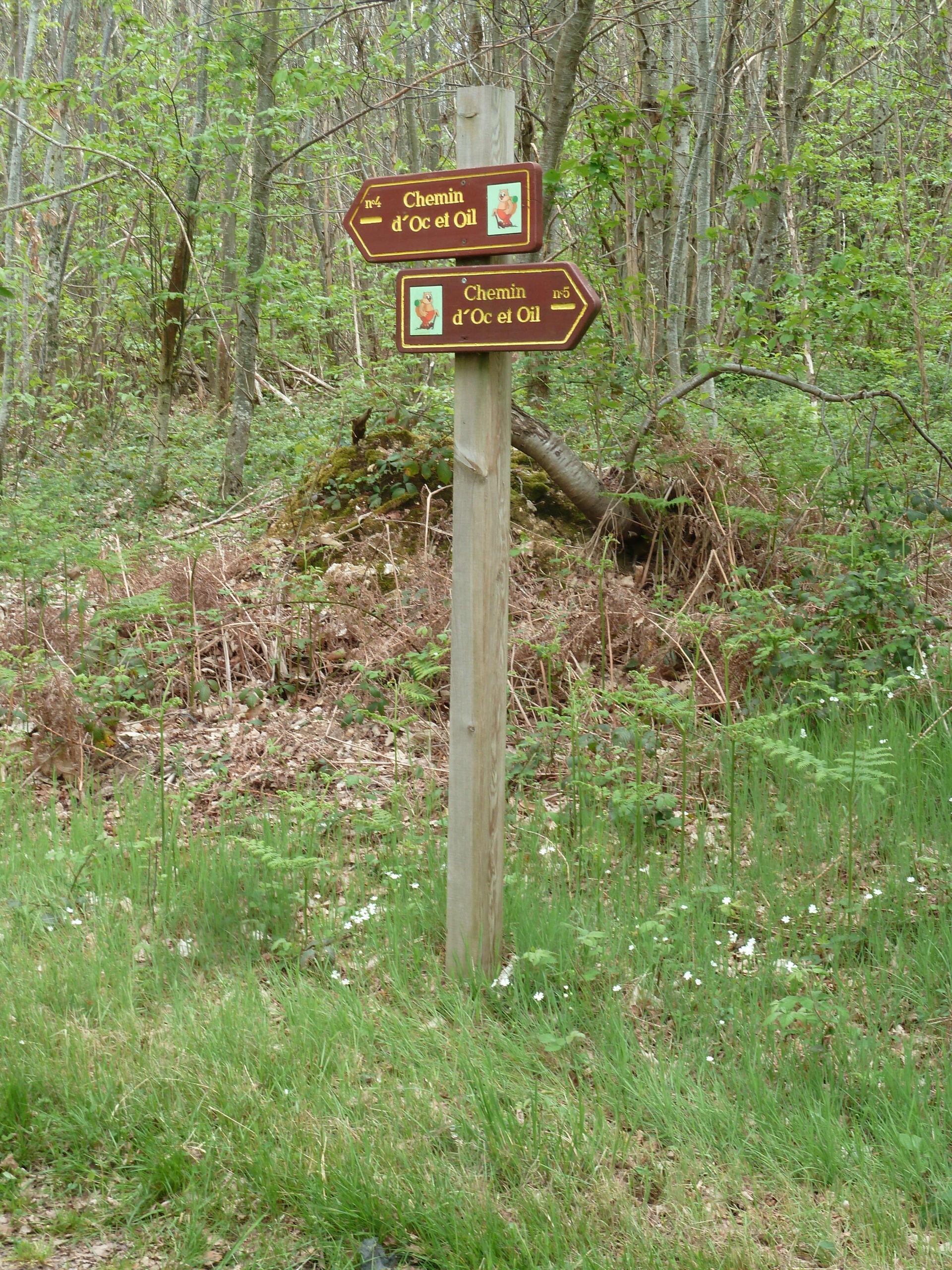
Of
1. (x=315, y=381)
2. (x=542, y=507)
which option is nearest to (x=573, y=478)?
(x=542, y=507)

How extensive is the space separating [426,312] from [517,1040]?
2475 mm

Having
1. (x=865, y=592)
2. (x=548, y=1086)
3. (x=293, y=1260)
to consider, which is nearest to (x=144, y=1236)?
(x=293, y=1260)

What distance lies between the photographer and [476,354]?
145 inches

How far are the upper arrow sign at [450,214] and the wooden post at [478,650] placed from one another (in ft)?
0.40

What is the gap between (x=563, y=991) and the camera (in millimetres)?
3627

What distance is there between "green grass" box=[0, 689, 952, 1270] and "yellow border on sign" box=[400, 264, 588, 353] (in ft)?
6.37

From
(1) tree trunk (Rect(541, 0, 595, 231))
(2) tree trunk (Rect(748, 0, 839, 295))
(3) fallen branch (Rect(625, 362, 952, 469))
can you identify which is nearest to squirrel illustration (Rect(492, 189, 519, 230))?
(3) fallen branch (Rect(625, 362, 952, 469))

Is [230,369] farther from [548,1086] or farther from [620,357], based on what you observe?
[548,1086]

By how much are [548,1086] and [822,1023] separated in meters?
0.85

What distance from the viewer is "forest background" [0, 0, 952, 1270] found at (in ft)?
9.45

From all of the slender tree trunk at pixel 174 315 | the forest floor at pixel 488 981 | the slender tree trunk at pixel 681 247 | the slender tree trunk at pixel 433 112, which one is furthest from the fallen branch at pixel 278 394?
the forest floor at pixel 488 981

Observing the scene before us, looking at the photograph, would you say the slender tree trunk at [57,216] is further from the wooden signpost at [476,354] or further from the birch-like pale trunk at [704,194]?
the wooden signpost at [476,354]

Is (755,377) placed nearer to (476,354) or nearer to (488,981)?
(476,354)

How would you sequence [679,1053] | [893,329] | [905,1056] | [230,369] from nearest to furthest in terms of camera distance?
[905,1056]
[679,1053]
[893,329]
[230,369]
